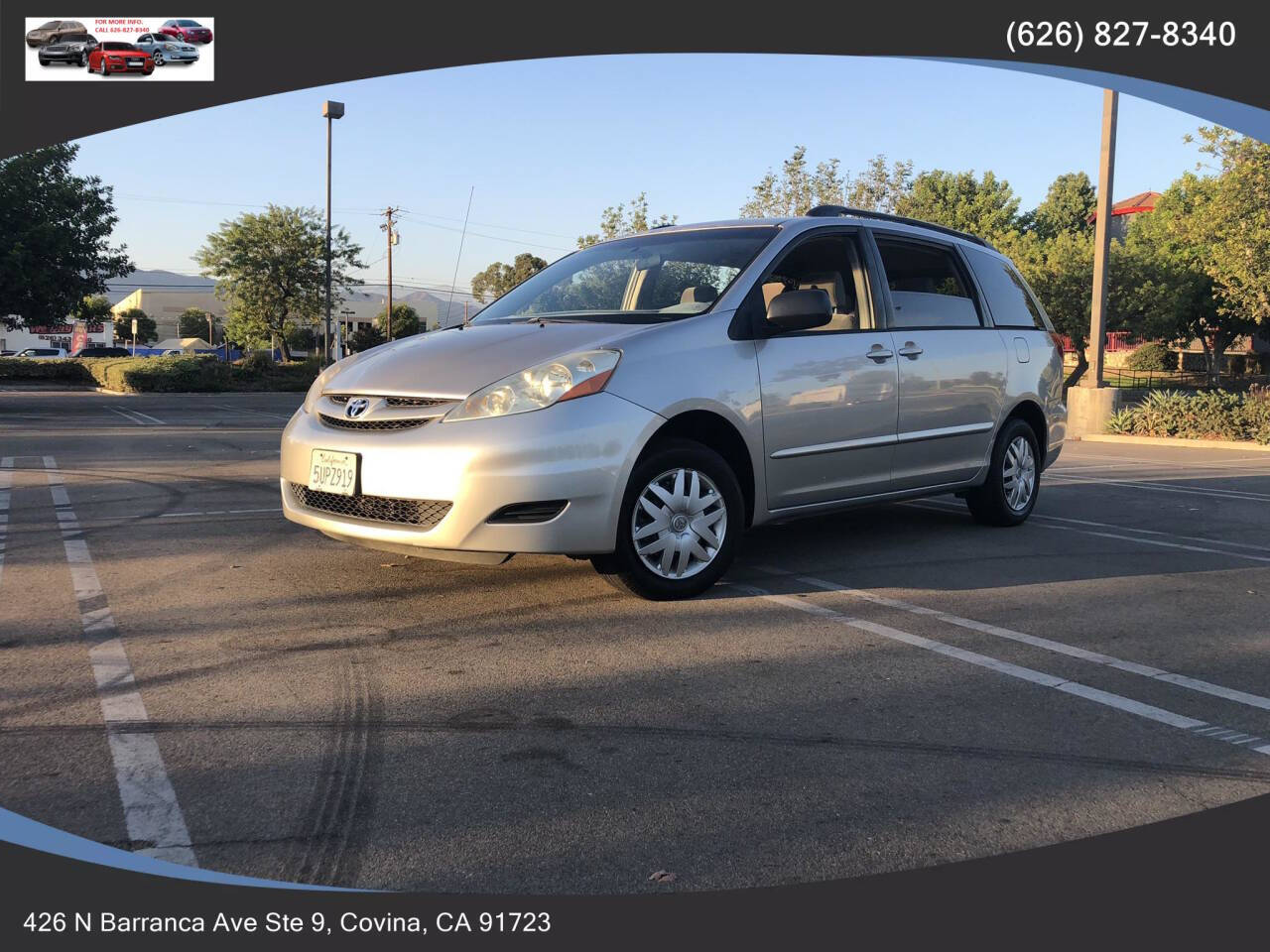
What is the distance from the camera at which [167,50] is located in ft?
27.6

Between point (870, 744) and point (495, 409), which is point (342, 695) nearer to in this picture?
point (495, 409)

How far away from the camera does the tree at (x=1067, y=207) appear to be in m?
68.8

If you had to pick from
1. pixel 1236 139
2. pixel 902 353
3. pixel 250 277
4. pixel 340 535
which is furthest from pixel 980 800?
pixel 250 277

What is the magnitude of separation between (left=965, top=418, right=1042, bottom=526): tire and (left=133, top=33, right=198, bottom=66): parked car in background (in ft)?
21.2

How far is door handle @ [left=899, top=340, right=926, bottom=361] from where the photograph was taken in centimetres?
627

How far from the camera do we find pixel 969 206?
5697 centimetres

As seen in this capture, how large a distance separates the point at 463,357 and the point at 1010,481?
4146mm

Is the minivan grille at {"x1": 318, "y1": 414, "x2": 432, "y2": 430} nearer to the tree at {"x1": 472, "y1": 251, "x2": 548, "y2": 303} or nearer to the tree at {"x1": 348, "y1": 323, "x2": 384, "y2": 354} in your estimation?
the tree at {"x1": 348, "y1": 323, "x2": 384, "y2": 354}

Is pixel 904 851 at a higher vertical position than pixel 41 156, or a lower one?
lower

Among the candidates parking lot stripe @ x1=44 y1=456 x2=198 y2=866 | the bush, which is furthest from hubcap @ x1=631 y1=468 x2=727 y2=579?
the bush

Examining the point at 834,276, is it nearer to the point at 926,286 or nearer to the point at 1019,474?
the point at 926,286

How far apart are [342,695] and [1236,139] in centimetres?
2735

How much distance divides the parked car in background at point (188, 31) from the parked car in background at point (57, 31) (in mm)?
921

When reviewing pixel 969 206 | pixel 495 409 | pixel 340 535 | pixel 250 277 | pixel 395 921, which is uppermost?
pixel 969 206
